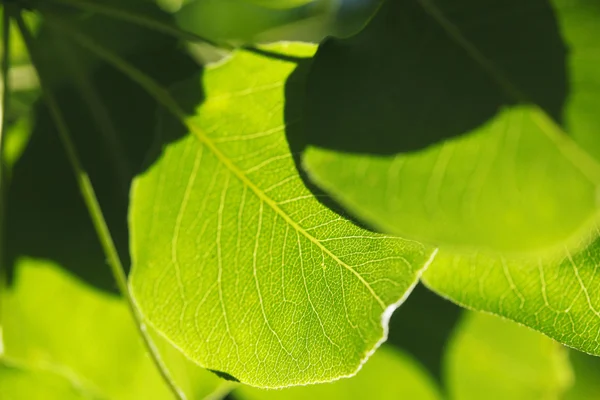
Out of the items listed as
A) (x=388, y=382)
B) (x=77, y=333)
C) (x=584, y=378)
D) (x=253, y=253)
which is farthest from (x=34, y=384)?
(x=584, y=378)

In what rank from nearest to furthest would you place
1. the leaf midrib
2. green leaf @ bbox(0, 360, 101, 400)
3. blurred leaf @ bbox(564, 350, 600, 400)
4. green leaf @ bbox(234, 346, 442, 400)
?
the leaf midrib
green leaf @ bbox(0, 360, 101, 400)
green leaf @ bbox(234, 346, 442, 400)
blurred leaf @ bbox(564, 350, 600, 400)

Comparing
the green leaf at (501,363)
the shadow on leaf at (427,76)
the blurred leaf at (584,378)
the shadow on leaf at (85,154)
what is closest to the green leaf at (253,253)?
the shadow on leaf at (427,76)

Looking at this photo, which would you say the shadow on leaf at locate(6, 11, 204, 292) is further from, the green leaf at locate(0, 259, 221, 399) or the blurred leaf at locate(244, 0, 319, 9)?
the blurred leaf at locate(244, 0, 319, 9)

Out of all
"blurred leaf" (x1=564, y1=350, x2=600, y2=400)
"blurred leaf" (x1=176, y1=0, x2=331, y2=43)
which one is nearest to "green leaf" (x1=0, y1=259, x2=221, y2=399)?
"blurred leaf" (x1=176, y1=0, x2=331, y2=43)

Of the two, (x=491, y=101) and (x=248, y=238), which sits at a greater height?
(x=491, y=101)

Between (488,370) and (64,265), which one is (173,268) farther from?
(488,370)

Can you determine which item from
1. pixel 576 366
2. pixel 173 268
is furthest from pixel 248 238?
pixel 576 366
